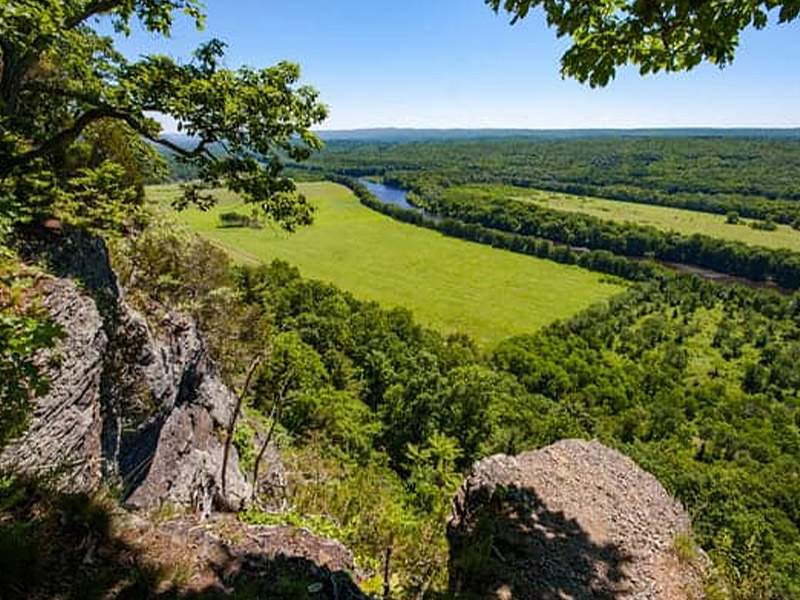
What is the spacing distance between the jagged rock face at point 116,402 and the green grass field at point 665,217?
132277 millimetres

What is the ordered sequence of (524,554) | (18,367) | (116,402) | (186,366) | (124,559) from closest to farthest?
(18,367), (124,559), (524,554), (116,402), (186,366)

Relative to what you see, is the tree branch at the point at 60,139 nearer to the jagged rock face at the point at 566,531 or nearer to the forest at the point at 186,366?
the forest at the point at 186,366

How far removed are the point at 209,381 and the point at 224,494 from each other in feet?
17.3

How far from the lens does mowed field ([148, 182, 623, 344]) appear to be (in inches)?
2928

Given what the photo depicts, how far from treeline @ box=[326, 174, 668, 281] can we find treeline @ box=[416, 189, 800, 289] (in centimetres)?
567

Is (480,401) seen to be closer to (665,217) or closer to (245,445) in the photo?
(245,445)

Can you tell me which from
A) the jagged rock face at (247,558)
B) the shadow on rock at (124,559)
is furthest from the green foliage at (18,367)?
the jagged rock face at (247,558)

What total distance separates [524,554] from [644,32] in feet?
23.6

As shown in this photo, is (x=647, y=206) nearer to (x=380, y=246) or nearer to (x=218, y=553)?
(x=380, y=246)

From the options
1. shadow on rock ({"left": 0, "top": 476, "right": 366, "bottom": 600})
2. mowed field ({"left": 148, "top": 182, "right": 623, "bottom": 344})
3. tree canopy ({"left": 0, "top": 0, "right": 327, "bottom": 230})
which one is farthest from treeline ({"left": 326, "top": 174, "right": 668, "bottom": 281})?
shadow on rock ({"left": 0, "top": 476, "right": 366, "bottom": 600})

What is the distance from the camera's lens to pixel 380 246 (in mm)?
101438

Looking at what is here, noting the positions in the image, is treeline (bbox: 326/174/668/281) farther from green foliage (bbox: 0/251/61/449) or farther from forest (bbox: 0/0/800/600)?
green foliage (bbox: 0/251/61/449)

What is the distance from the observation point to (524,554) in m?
7.30

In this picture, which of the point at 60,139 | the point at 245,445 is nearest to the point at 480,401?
the point at 245,445
